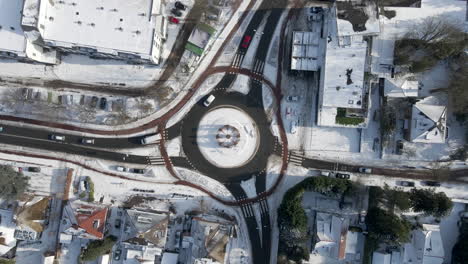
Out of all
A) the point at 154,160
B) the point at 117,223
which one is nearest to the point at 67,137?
the point at 154,160

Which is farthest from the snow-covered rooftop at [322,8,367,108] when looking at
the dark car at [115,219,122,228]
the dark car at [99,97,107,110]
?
the dark car at [115,219,122,228]

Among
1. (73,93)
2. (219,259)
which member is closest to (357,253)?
(219,259)

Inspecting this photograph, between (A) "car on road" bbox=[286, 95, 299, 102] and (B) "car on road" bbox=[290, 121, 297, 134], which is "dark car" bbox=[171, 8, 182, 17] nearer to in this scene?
(A) "car on road" bbox=[286, 95, 299, 102]

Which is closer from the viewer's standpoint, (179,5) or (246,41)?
(179,5)

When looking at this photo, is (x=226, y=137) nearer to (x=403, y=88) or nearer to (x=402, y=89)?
(x=402, y=89)

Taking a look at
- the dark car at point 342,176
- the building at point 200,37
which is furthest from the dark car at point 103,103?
the dark car at point 342,176

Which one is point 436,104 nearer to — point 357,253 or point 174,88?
point 357,253
